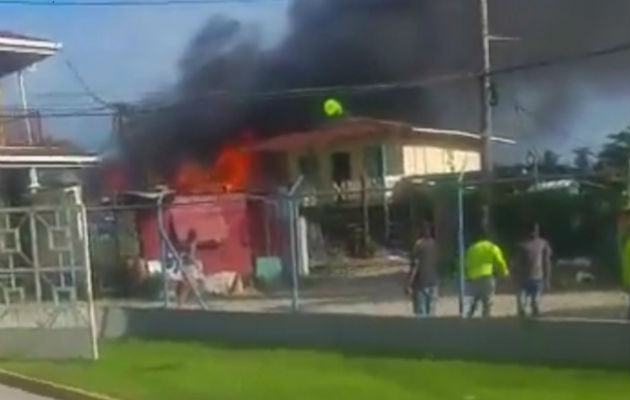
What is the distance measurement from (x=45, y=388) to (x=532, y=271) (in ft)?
18.8

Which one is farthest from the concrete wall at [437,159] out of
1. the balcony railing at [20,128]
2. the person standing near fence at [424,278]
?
the balcony railing at [20,128]

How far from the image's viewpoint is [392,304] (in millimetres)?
19109

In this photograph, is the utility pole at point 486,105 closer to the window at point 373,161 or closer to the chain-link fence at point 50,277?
the window at point 373,161

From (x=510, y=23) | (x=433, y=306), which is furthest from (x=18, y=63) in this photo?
(x=433, y=306)

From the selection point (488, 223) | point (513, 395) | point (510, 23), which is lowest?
point (513, 395)

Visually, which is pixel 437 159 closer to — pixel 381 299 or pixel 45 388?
pixel 381 299

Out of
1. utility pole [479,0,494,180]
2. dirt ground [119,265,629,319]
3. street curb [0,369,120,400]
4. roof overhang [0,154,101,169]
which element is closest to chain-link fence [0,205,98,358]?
street curb [0,369,120,400]

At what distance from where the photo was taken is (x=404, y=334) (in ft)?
47.8

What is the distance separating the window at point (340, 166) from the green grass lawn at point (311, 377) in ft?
38.8

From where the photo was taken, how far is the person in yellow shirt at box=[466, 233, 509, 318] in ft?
51.9

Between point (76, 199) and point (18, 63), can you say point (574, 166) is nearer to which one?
point (76, 199)

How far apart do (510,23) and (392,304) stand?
13.2 meters

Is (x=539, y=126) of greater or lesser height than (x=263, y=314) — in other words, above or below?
above

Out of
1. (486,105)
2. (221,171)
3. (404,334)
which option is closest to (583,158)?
(486,105)
